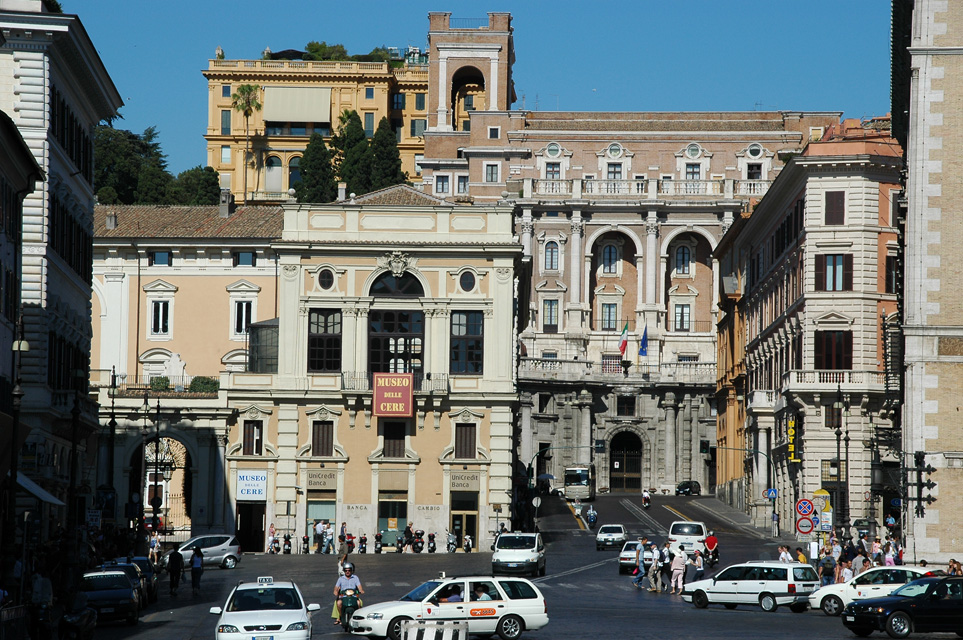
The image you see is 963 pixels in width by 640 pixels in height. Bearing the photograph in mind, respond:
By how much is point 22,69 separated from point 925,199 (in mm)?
29097

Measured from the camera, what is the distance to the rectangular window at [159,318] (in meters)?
93.1

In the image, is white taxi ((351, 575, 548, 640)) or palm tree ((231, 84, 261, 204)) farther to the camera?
palm tree ((231, 84, 261, 204))

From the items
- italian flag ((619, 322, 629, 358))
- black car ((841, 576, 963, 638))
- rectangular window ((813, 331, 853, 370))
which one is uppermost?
italian flag ((619, 322, 629, 358))

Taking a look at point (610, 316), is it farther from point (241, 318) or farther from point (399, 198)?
point (399, 198)

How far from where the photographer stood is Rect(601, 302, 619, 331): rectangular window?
132 m

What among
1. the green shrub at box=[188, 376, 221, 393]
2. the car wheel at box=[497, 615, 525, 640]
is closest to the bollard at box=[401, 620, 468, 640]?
the car wheel at box=[497, 615, 525, 640]

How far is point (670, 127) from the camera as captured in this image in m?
135

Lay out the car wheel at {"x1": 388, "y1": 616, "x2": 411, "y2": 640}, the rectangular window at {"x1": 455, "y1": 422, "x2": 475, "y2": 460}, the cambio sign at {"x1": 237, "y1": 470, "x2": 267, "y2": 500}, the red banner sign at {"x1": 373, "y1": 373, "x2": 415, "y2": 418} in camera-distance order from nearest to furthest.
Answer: the car wheel at {"x1": 388, "y1": 616, "x2": 411, "y2": 640}
the red banner sign at {"x1": 373, "y1": 373, "x2": 415, "y2": 418}
the cambio sign at {"x1": 237, "y1": 470, "x2": 267, "y2": 500}
the rectangular window at {"x1": 455, "y1": 422, "x2": 475, "y2": 460}

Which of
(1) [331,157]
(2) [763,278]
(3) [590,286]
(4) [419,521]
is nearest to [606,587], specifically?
(4) [419,521]

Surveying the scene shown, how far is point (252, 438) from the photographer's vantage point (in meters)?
74.4

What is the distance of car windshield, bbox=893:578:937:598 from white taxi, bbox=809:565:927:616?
379 centimetres

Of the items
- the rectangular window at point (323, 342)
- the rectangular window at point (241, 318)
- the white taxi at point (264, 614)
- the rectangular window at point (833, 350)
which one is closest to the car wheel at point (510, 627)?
the white taxi at point (264, 614)

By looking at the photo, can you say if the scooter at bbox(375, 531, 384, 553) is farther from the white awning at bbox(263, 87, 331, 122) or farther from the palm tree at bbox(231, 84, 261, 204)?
the white awning at bbox(263, 87, 331, 122)

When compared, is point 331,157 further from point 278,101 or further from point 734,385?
point 734,385
